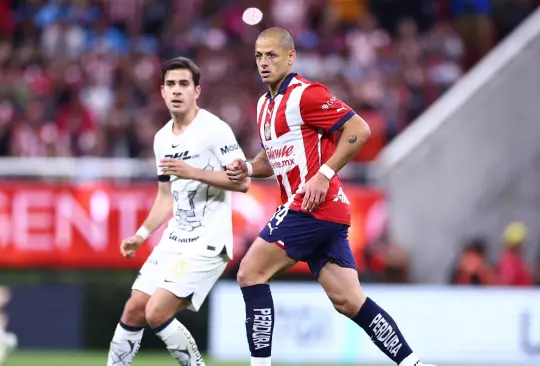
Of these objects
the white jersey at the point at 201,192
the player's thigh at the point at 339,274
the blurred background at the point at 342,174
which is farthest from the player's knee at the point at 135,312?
the blurred background at the point at 342,174

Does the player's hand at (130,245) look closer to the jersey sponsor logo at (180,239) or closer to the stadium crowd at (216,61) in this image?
the jersey sponsor logo at (180,239)

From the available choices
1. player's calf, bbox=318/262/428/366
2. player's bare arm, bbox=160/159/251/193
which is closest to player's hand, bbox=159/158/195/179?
player's bare arm, bbox=160/159/251/193

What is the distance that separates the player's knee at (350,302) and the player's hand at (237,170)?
41.3 inches

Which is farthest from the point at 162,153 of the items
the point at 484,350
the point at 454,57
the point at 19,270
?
the point at 454,57

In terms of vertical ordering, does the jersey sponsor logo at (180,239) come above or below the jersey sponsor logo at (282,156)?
below

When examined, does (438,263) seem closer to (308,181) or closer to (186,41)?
(186,41)

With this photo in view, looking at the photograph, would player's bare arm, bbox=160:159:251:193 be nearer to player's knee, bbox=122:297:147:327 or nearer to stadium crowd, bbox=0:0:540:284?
player's knee, bbox=122:297:147:327

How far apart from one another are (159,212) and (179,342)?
1.03 m

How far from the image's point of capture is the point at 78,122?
17.1 meters

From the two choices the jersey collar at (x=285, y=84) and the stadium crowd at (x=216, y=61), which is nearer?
the jersey collar at (x=285, y=84)

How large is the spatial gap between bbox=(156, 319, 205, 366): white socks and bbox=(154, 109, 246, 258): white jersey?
57 centimetres

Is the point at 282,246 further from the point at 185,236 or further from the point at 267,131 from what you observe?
the point at 185,236

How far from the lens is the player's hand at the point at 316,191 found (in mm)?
7891

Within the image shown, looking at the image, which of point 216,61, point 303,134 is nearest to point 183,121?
point 303,134
